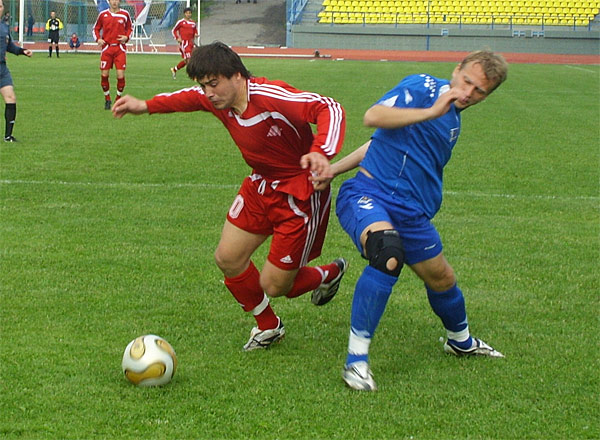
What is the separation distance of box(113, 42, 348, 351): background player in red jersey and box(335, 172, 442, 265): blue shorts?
1.00ft

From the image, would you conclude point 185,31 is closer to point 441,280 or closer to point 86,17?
point 86,17

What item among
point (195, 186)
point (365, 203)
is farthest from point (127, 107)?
point (195, 186)

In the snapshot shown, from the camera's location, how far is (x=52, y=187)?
31.5 feet

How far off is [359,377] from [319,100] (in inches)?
58.2

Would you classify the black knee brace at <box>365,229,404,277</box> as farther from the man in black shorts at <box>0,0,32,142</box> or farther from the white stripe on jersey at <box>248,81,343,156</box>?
the man in black shorts at <box>0,0,32,142</box>

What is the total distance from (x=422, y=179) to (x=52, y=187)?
5923 mm

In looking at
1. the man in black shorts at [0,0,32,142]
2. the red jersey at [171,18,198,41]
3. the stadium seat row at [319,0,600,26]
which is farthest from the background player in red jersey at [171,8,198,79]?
the stadium seat row at [319,0,600,26]

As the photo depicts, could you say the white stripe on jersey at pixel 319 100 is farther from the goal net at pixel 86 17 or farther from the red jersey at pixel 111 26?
the goal net at pixel 86 17

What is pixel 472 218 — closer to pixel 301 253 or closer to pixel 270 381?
pixel 301 253

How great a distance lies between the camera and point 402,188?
4.65 meters

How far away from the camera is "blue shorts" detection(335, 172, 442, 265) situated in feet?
15.1

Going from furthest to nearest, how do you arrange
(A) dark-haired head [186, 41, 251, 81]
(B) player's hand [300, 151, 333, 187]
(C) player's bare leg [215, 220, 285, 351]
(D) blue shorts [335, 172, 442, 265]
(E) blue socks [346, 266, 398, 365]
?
(C) player's bare leg [215, 220, 285, 351] → (A) dark-haired head [186, 41, 251, 81] → (D) blue shorts [335, 172, 442, 265] → (E) blue socks [346, 266, 398, 365] → (B) player's hand [300, 151, 333, 187]

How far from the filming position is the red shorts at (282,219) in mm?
5105

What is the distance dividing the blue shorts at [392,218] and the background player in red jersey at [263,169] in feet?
1.00
